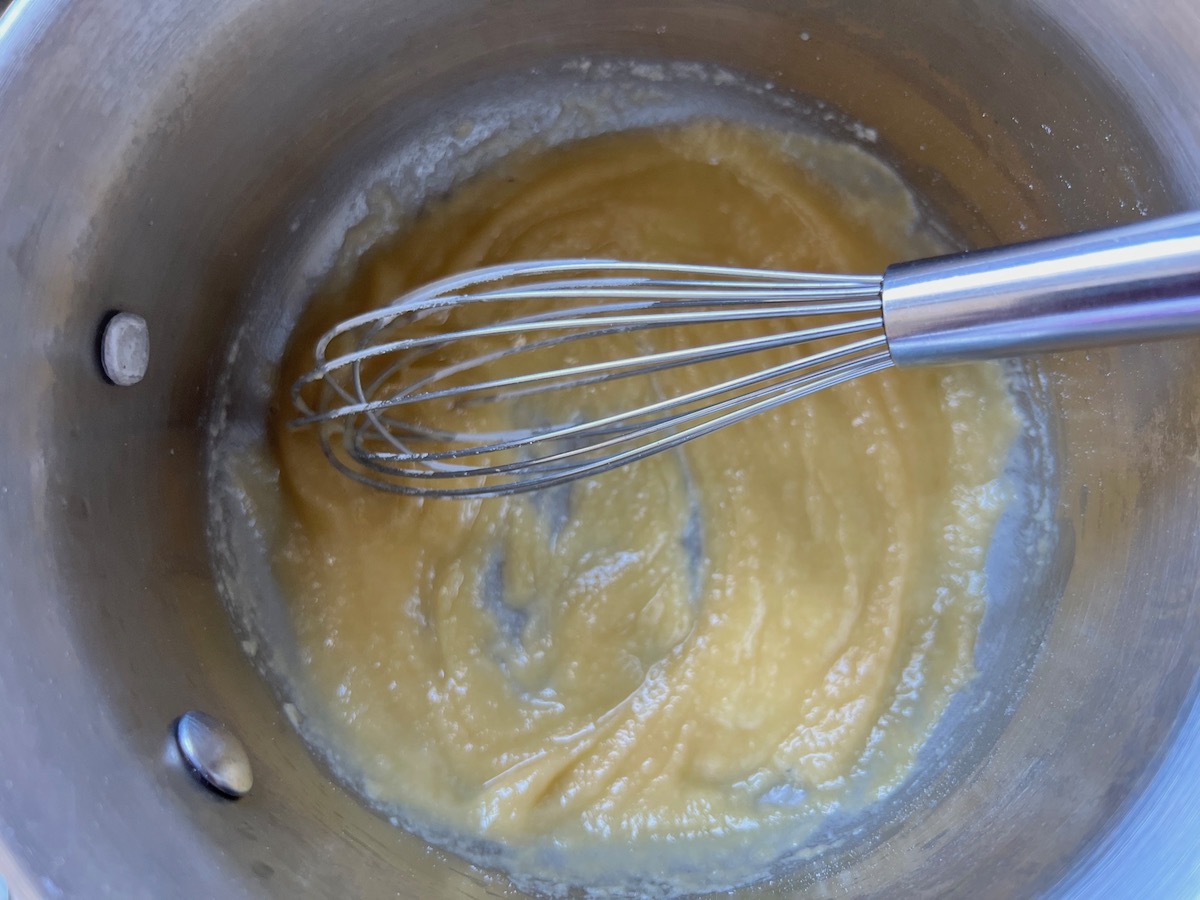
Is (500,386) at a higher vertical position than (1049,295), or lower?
higher

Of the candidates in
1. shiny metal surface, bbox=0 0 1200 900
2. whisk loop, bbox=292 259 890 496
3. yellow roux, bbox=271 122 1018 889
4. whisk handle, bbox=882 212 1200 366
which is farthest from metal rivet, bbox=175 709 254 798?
whisk handle, bbox=882 212 1200 366

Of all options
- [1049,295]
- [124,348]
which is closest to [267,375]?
[124,348]

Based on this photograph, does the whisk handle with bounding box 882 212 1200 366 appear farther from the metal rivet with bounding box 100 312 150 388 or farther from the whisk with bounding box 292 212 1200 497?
the metal rivet with bounding box 100 312 150 388

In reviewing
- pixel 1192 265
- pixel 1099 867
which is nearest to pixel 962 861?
pixel 1099 867

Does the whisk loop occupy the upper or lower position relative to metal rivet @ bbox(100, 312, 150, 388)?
upper

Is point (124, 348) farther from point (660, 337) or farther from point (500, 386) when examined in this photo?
point (660, 337)

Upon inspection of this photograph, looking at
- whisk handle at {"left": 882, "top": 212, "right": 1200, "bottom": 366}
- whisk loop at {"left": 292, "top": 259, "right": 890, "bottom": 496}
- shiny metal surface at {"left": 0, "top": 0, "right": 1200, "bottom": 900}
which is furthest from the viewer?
whisk loop at {"left": 292, "top": 259, "right": 890, "bottom": 496}
